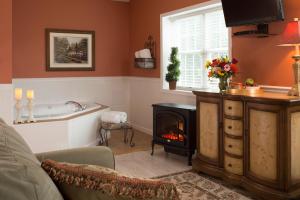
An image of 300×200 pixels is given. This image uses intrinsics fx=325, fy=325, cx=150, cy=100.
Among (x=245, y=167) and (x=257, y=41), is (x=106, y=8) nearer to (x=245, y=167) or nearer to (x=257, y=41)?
(x=257, y=41)

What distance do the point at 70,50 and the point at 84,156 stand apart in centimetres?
457

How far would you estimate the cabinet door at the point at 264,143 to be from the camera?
9.52 feet

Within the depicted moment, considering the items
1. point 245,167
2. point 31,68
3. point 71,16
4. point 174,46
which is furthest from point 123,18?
point 245,167

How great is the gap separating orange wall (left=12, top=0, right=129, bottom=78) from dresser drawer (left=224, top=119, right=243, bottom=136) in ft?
12.0

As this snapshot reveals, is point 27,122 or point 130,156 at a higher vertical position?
point 27,122

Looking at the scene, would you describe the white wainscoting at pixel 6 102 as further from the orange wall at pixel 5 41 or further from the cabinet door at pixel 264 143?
the cabinet door at pixel 264 143

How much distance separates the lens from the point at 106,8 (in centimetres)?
652

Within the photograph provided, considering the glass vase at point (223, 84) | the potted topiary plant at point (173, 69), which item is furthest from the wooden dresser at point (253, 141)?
the potted topiary plant at point (173, 69)

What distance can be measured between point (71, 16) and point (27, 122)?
2.70 meters

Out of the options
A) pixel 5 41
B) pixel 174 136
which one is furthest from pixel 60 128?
pixel 174 136

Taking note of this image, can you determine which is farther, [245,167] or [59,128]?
[59,128]

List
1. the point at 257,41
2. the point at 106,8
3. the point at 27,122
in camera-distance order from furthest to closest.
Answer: the point at 106,8 → the point at 27,122 → the point at 257,41

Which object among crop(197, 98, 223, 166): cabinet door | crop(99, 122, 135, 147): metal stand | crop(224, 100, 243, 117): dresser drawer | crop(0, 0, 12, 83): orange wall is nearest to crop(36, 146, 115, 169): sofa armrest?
crop(224, 100, 243, 117): dresser drawer

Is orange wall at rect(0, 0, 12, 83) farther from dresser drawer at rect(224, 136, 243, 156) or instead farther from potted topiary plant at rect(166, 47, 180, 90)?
dresser drawer at rect(224, 136, 243, 156)
